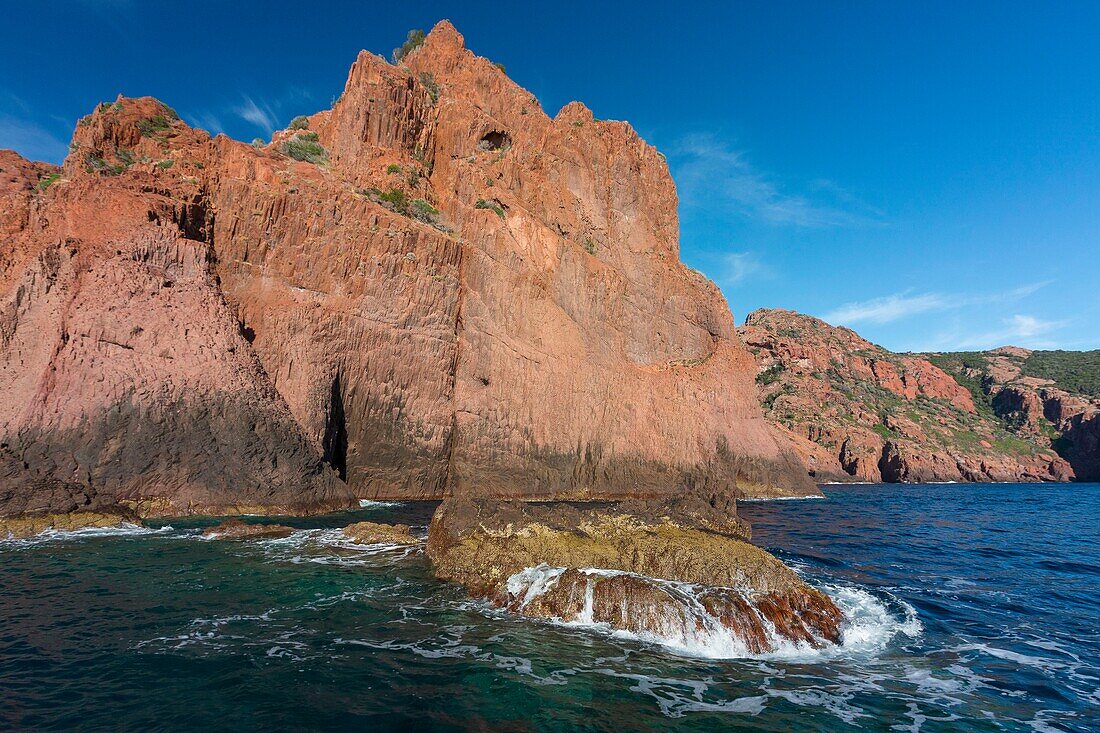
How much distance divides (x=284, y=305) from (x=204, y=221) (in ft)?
19.5

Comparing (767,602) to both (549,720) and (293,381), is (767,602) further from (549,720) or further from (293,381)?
(293,381)

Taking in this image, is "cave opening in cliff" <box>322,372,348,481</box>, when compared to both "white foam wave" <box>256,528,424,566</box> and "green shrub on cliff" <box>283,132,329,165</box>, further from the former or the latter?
"green shrub on cliff" <box>283,132,329,165</box>

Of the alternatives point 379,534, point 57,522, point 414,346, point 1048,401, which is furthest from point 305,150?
point 1048,401

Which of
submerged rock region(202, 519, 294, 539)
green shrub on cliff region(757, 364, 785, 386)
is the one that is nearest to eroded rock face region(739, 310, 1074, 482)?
green shrub on cliff region(757, 364, 785, 386)

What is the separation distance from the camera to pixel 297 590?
451 inches

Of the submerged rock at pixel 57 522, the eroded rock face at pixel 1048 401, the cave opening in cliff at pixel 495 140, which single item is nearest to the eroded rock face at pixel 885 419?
the eroded rock face at pixel 1048 401

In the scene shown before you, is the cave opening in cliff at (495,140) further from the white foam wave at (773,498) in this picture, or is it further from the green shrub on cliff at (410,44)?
the white foam wave at (773,498)

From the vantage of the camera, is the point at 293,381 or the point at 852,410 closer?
the point at 293,381

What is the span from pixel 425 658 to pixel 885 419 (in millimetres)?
94044

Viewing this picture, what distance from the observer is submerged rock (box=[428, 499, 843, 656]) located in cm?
987

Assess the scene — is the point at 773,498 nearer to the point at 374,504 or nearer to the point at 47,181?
the point at 374,504

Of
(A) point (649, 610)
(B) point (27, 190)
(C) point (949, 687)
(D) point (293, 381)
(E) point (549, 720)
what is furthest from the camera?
(B) point (27, 190)

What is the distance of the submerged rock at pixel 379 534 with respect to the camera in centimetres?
1666

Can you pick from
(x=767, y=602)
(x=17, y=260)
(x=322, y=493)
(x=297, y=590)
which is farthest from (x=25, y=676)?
(x=17, y=260)
